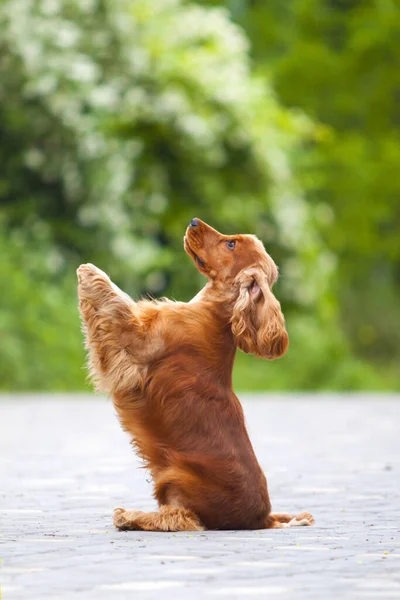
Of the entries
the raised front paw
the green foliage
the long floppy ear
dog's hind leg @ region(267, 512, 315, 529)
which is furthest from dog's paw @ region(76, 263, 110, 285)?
the green foliage

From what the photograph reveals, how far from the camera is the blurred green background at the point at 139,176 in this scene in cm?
2255

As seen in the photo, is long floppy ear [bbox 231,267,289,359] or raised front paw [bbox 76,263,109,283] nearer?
long floppy ear [bbox 231,267,289,359]

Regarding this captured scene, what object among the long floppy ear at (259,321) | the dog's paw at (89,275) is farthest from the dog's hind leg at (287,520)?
the dog's paw at (89,275)

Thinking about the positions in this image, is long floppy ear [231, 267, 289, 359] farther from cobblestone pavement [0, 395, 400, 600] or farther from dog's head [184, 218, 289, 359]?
cobblestone pavement [0, 395, 400, 600]

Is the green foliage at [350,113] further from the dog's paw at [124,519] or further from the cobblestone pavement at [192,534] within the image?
the dog's paw at [124,519]

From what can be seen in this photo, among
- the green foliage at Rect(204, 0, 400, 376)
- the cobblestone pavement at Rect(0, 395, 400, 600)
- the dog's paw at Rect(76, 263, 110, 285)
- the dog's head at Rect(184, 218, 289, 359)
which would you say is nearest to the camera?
the cobblestone pavement at Rect(0, 395, 400, 600)

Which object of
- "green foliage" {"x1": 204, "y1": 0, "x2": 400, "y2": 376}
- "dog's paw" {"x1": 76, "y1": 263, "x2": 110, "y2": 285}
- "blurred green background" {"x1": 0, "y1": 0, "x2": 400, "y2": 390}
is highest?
"green foliage" {"x1": 204, "y1": 0, "x2": 400, "y2": 376}

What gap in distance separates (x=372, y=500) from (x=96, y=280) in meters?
2.41

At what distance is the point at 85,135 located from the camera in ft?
73.8

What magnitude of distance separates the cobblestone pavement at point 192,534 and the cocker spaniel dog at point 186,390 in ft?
0.53

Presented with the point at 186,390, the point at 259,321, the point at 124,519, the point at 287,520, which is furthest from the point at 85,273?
the point at 287,520

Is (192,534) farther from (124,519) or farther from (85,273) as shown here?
(85,273)

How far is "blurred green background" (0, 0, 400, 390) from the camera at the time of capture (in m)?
22.5

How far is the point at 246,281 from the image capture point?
7.30 m
